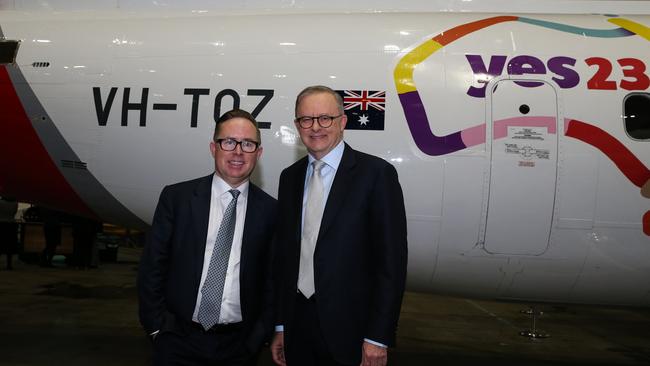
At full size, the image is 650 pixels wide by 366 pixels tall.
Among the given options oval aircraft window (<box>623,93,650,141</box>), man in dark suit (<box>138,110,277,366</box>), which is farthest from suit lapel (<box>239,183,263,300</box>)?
oval aircraft window (<box>623,93,650,141</box>)

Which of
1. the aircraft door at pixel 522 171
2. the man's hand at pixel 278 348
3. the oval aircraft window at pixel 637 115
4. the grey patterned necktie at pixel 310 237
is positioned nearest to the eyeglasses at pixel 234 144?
the grey patterned necktie at pixel 310 237

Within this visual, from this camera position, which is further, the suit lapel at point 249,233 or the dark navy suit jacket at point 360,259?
the suit lapel at point 249,233

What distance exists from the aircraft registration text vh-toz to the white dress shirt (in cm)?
176

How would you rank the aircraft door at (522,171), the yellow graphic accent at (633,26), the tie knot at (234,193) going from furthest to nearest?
1. the yellow graphic accent at (633,26)
2. the aircraft door at (522,171)
3. the tie knot at (234,193)

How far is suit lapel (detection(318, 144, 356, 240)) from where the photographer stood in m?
2.73

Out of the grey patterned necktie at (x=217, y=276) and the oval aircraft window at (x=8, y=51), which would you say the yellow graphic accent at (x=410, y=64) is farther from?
the oval aircraft window at (x=8, y=51)

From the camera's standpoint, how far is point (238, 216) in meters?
2.96

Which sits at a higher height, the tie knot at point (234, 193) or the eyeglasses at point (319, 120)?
the eyeglasses at point (319, 120)

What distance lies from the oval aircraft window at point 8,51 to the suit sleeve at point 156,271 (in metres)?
3.25

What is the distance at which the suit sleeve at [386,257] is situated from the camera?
266cm

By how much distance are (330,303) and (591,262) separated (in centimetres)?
294

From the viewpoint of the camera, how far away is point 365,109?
469cm

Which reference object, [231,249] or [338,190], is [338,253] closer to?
[338,190]

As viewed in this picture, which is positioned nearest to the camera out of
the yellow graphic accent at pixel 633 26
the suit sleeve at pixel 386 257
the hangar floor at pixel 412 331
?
the suit sleeve at pixel 386 257
